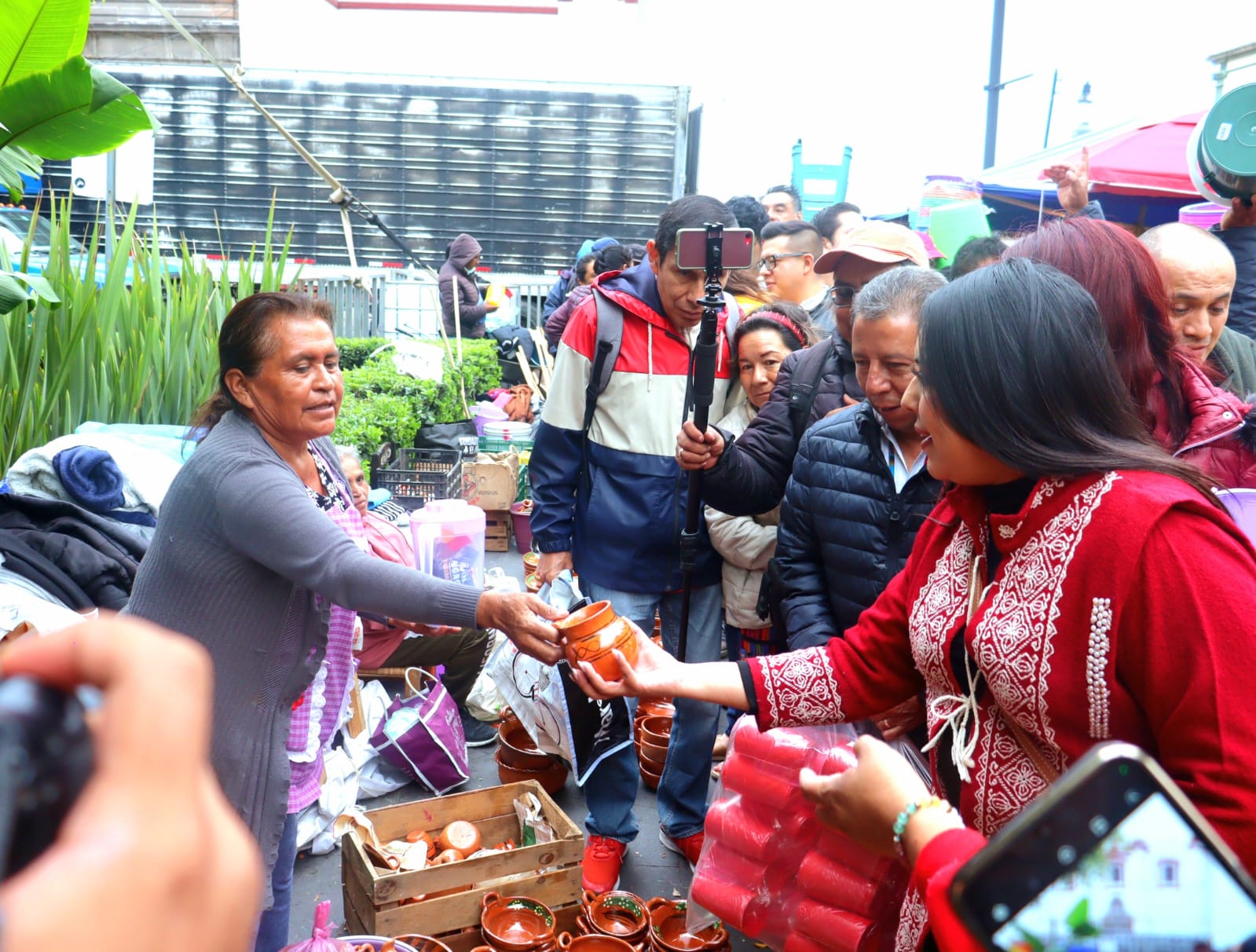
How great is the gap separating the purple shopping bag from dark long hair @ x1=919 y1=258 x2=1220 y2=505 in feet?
9.84

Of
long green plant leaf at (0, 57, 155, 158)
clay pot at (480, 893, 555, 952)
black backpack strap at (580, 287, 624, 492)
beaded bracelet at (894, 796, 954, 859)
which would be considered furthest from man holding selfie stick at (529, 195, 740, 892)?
beaded bracelet at (894, 796, 954, 859)

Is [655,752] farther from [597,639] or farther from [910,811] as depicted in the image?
[910,811]

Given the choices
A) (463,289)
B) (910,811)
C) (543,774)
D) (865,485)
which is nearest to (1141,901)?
(910,811)

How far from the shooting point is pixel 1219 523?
139 cm

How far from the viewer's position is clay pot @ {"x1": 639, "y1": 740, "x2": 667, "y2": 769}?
420 cm

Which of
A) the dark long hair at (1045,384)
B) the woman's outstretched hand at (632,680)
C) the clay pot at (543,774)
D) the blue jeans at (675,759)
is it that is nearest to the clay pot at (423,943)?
the blue jeans at (675,759)

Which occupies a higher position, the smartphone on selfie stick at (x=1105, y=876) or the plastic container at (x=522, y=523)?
the smartphone on selfie stick at (x=1105, y=876)

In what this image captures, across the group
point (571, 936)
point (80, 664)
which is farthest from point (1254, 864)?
point (571, 936)

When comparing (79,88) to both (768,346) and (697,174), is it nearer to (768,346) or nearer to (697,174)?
(768,346)

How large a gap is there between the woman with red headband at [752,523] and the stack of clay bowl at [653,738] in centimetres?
63

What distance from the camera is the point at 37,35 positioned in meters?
2.88

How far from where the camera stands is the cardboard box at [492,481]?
7.08 metres

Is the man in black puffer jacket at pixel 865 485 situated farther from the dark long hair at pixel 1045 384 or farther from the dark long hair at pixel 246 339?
the dark long hair at pixel 246 339

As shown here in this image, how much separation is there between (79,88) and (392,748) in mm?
2650
